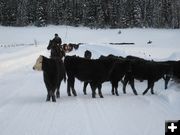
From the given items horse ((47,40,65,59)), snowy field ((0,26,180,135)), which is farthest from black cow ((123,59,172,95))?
horse ((47,40,65,59))

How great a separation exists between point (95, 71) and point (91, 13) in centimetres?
9063

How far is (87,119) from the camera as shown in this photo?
1151 cm

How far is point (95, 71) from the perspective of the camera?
52.6ft

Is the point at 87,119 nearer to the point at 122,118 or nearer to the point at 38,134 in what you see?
the point at 122,118

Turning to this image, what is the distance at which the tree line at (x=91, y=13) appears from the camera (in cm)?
10456

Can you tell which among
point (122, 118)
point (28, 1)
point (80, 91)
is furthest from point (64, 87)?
point (28, 1)

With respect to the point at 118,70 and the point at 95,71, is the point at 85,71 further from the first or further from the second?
the point at 118,70

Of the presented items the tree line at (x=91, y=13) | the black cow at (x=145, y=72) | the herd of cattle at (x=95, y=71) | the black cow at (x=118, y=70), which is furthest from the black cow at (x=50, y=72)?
the tree line at (x=91, y=13)

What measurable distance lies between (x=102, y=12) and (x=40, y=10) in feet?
47.4

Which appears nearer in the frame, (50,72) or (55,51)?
(50,72)

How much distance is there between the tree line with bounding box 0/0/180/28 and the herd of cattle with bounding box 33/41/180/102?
85071mm

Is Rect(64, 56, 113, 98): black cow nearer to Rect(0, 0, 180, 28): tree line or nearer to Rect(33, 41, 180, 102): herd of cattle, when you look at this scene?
Rect(33, 41, 180, 102): herd of cattle

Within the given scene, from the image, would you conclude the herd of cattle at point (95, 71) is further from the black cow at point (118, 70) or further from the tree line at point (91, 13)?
the tree line at point (91, 13)

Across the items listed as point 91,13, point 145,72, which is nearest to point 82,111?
point 145,72
